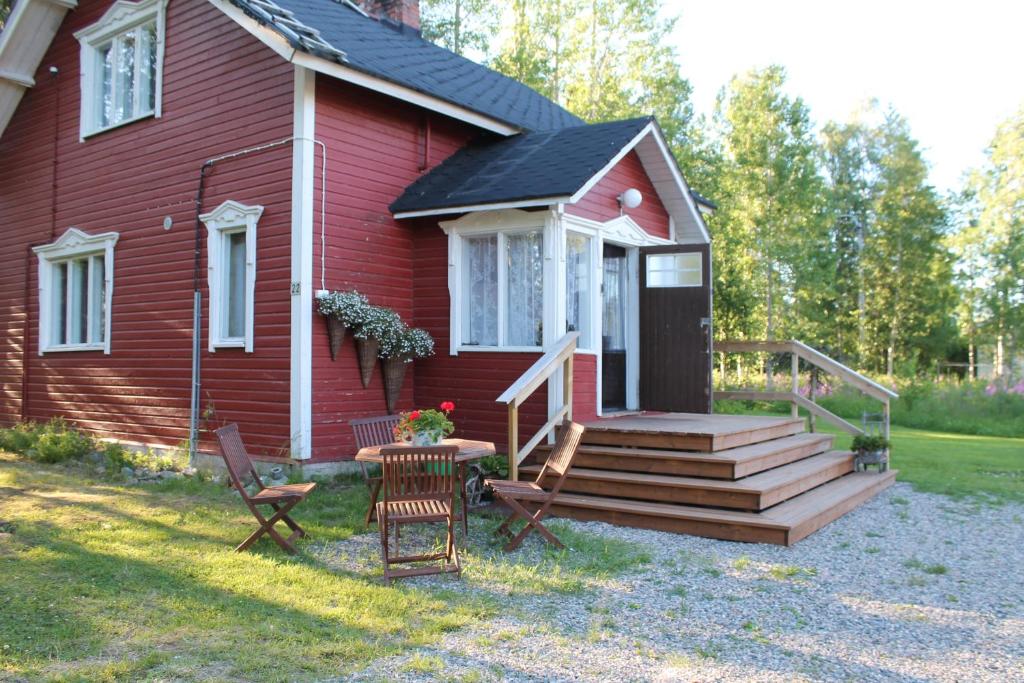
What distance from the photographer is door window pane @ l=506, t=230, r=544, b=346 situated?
8.76 meters

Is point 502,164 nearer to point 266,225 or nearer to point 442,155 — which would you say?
point 442,155

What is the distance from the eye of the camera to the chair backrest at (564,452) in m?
6.15

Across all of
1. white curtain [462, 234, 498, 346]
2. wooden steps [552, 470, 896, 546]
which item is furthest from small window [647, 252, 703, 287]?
wooden steps [552, 470, 896, 546]

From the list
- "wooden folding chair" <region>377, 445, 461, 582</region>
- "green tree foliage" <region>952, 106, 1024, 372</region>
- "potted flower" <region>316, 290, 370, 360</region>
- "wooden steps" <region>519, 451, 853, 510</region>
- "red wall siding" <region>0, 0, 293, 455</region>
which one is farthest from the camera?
"green tree foliage" <region>952, 106, 1024, 372</region>

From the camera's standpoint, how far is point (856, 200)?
32062 mm

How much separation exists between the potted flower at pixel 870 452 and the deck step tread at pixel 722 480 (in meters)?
1.11

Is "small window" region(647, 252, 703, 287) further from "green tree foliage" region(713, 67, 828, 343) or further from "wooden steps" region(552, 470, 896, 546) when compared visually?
"green tree foliage" region(713, 67, 828, 343)

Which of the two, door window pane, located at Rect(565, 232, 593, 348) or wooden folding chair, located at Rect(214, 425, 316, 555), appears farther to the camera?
door window pane, located at Rect(565, 232, 593, 348)

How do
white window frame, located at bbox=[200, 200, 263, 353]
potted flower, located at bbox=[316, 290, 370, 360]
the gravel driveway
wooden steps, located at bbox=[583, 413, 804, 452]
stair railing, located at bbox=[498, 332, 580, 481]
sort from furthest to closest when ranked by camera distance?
white window frame, located at bbox=[200, 200, 263, 353]
potted flower, located at bbox=[316, 290, 370, 360]
wooden steps, located at bbox=[583, 413, 804, 452]
stair railing, located at bbox=[498, 332, 580, 481]
the gravel driveway

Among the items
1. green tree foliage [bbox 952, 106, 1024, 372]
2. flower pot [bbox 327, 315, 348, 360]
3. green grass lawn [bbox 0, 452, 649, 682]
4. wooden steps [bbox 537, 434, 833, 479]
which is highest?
green tree foliage [bbox 952, 106, 1024, 372]

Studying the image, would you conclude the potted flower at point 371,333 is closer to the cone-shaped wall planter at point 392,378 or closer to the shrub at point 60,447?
the cone-shaped wall planter at point 392,378

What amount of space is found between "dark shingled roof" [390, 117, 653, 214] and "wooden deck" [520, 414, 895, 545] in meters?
2.46

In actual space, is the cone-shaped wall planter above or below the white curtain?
below

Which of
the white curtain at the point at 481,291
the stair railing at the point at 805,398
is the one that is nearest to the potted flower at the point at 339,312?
the white curtain at the point at 481,291
